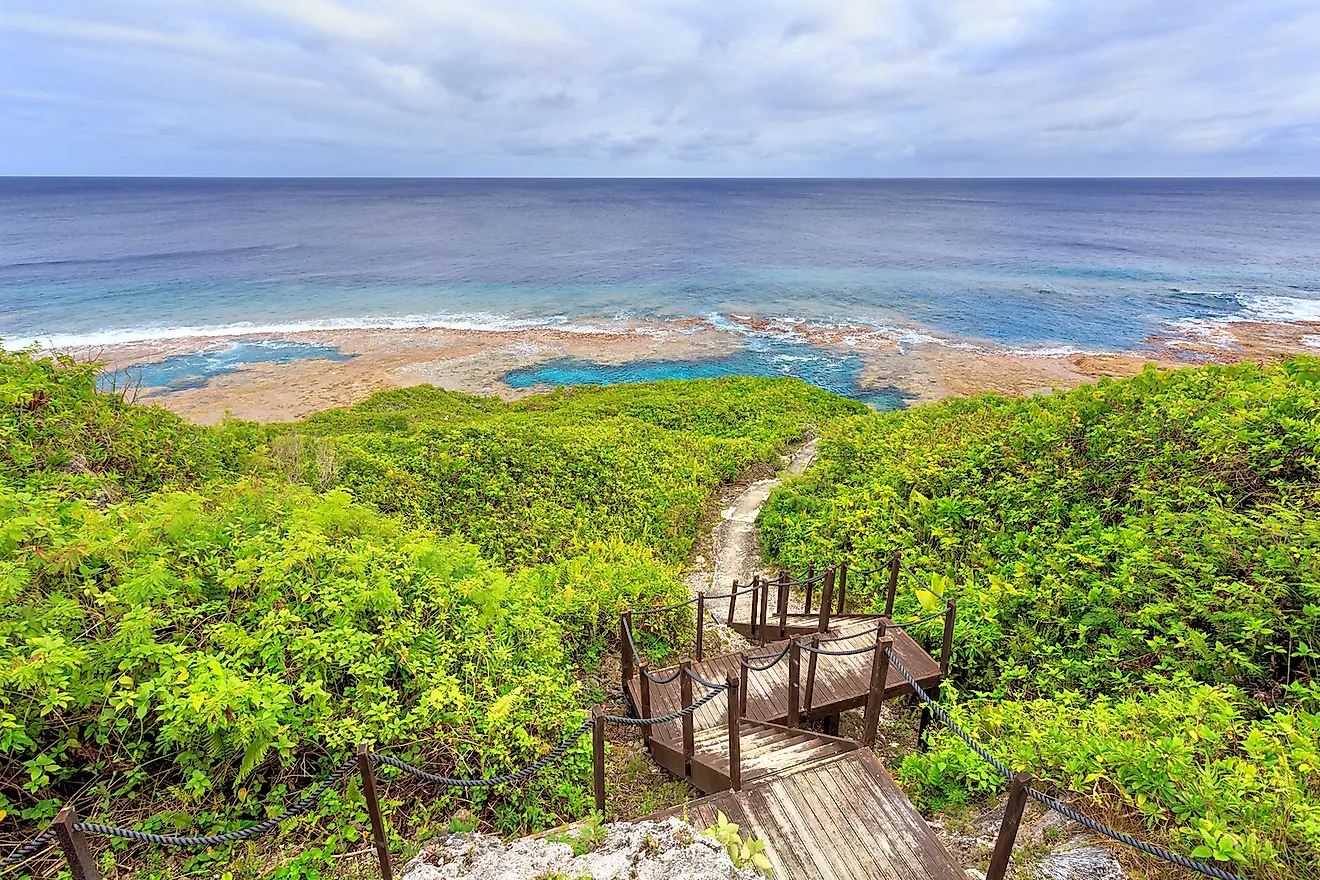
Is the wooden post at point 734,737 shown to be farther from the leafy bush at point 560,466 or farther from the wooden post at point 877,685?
the leafy bush at point 560,466

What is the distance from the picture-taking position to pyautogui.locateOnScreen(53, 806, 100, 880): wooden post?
3201 millimetres

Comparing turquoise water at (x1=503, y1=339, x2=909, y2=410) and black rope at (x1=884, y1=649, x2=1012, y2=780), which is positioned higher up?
black rope at (x1=884, y1=649, x2=1012, y2=780)

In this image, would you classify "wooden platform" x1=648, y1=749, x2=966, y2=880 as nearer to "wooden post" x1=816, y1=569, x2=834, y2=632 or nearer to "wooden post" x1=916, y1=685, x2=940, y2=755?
"wooden post" x1=916, y1=685, x2=940, y2=755

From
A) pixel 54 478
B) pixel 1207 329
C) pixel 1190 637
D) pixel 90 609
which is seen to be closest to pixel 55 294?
pixel 54 478

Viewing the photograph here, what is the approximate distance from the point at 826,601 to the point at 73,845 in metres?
7.78

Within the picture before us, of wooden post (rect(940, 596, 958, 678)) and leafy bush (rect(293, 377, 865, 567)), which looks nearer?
wooden post (rect(940, 596, 958, 678))

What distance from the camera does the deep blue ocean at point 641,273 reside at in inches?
1695

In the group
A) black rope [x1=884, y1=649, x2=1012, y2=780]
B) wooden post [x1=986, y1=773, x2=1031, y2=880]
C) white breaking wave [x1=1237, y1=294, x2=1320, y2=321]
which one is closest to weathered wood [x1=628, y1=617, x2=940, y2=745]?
black rope [x1=884, y1=649, x2=1012, y2=780]

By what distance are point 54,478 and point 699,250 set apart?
239ft

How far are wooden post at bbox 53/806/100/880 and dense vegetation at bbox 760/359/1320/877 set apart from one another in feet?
20.5

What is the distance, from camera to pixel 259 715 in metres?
4.75

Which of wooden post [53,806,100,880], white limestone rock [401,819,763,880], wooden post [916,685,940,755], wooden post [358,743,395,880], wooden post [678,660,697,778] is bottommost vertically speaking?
wooden post [916,685,940,755]

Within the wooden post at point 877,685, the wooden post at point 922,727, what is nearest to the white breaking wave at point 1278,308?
the wooden post at point 922,727

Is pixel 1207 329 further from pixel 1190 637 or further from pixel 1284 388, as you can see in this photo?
pixel 1190 637
